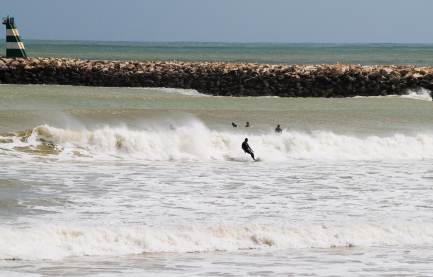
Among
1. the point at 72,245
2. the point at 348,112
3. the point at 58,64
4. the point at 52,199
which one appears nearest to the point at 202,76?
the point at 58,64

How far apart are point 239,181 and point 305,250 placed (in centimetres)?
465

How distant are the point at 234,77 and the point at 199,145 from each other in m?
18.4

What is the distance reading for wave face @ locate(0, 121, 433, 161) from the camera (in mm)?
20000

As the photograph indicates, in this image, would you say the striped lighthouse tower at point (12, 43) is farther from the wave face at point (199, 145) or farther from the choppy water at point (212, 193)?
the wave face at point (199, 145)

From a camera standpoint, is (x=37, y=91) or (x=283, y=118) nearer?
(x=283, y=118)

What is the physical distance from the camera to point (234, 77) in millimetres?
39062

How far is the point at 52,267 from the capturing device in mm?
10680

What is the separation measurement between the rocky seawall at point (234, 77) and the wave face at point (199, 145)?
15.4 metres

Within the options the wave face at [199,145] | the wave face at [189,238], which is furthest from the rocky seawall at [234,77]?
the wave face at [189,238]

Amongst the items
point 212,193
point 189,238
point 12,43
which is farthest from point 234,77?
point 189,238

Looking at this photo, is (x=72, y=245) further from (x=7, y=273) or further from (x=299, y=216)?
(x=299, y=216)

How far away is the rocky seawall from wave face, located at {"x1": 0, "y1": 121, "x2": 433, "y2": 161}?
50.4ft

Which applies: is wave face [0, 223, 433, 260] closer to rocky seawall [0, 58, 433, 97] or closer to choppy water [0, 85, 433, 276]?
choppy water [0, 85, 433, 276]

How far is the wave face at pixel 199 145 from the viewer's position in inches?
787
